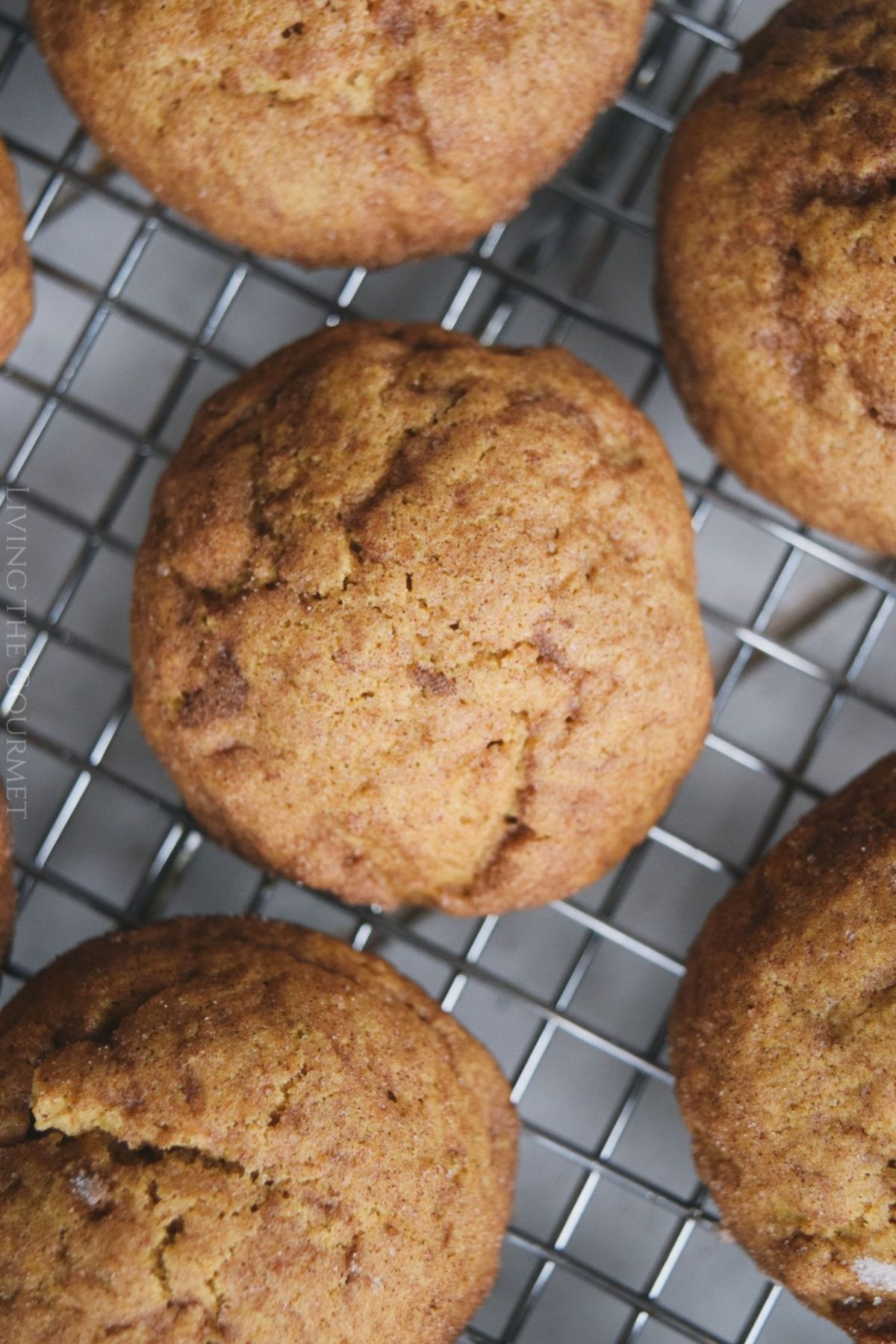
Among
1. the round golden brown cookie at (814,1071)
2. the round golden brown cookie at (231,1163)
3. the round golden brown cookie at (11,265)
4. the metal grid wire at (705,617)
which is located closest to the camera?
the round golden brown cookie at (231,1163)

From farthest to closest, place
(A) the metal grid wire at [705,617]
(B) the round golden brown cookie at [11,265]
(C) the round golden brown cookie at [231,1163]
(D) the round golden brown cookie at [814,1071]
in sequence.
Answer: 1. (A) the metal grid wire at [705,617]
2. (B) the round golden brown cookie at [11,265]
3. (D) the round golden brown cookie at [814,1071]
4. (C) the round golden brown cookie at [231,1163]

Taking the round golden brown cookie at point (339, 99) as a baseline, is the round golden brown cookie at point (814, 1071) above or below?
below

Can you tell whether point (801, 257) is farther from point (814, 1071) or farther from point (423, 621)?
point (814, 1071)

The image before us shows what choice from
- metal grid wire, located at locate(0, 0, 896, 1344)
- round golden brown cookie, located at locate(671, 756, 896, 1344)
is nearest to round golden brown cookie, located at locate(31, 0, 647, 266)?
metal grid wire, located at locate(0, 0, 896, 1344)

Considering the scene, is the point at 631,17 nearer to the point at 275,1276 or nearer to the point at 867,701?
the point at 867,701

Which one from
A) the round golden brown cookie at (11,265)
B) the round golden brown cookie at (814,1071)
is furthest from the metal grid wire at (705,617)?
the round golden brown cookie at (814,1071)

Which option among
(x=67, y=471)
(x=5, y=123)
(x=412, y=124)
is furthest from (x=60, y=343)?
(x=412, y=124)

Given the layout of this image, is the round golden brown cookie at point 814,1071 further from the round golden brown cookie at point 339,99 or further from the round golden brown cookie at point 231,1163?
the round golden brown cookie at point 339,99
